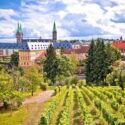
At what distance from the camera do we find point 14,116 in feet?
156

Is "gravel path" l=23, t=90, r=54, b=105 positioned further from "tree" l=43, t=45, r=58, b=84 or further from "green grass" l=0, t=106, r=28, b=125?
"tree" l=43, t=45, r=58, b=84

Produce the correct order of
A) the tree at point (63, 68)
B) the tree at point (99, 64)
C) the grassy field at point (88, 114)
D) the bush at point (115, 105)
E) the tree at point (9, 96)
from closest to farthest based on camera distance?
the grassy field at point (88, 114), the bush at point (115, 105), the tree at point (9, 96), the tree at point (99, 64), the tree at point (63, 68)

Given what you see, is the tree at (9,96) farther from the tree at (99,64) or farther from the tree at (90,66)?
the tree at (90,66)

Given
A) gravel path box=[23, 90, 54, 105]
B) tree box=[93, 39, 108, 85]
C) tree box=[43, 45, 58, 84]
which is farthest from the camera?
tree box=[43, 45, 58, 84]

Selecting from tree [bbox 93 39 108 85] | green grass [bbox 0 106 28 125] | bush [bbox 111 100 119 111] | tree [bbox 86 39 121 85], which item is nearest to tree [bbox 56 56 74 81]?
tree [bbox 86 39 121 85]

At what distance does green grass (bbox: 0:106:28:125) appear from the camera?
4317 cm

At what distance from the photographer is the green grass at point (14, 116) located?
43.2 metres

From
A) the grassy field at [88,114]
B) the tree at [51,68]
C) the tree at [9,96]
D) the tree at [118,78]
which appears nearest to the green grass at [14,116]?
the tree at [9,96]

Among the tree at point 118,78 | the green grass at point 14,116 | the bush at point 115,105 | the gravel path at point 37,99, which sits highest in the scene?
the tree at point 118,78

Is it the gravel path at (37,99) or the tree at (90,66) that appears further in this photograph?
the tree at (90,66)

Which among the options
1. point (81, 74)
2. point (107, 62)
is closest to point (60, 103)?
point (107, 62)

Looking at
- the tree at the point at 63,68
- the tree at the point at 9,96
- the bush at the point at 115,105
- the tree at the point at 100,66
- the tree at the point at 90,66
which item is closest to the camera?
the bush at the point at 115,105

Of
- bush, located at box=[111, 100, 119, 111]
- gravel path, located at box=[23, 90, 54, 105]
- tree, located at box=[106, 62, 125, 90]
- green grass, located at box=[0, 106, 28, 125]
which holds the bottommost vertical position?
green grass, located at box=[0, 106, 28, 125]

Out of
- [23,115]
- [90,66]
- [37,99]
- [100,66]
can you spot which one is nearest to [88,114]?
[23,115]
